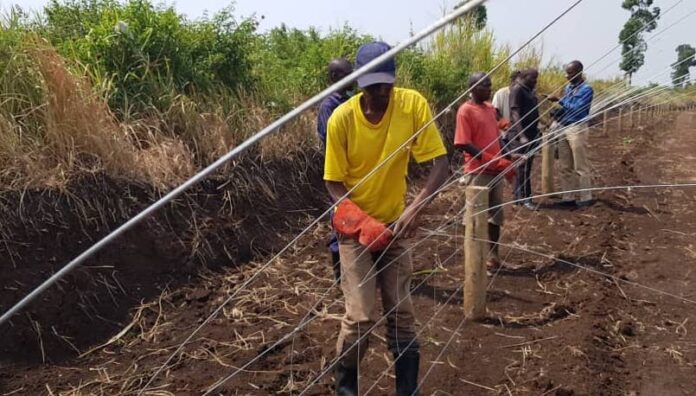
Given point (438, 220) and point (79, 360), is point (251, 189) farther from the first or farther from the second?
point (79, 360)

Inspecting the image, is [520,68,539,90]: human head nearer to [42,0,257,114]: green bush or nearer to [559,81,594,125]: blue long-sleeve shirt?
[559,81,594,125]: blue long-sleeve shirt

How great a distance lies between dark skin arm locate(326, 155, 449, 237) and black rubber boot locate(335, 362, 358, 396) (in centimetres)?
73

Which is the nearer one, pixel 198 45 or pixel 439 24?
pixel 439 24

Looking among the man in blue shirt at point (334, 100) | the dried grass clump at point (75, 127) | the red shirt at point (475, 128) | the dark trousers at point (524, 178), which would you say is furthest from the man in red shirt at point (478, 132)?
the dried grass clump at point (75, 127)

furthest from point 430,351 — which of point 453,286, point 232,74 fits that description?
point 232,74

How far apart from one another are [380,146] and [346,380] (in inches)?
45.5

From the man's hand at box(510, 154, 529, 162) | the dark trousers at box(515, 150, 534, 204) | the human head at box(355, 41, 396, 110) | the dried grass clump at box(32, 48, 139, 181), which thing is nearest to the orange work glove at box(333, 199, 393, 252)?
the human head at box(355, 41, 396, 110)

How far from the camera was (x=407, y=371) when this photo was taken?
10.2 ft

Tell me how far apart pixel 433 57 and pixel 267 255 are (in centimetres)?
760

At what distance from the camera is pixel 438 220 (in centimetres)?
734

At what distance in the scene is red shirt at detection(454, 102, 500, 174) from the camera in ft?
17.0

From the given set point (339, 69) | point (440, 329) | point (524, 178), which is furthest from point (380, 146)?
point (524, 178)

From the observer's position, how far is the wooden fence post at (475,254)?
4121 mm

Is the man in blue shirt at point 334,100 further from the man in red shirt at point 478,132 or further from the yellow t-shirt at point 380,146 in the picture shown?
the yellow t-shirt at point 380,146
